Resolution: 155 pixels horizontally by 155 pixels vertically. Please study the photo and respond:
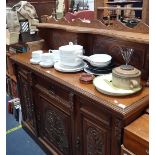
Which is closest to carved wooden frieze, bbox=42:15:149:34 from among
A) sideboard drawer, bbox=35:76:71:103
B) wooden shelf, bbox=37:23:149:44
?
wooden shelf, bbox=37:23:149:44

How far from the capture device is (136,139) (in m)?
0.89

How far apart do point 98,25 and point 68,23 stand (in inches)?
13.6

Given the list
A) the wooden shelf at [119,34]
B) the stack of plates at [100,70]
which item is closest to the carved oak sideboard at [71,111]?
the stack of plates at [100,70]

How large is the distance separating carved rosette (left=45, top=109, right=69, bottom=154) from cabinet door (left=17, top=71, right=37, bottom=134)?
0.23 meters

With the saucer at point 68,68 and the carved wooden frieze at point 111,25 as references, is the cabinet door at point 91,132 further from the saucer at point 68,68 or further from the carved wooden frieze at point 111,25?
the carved wooden frieze at point 111,25

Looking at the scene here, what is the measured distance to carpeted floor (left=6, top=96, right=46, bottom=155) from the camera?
1.94m

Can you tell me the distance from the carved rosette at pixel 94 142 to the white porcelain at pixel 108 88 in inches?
10.2

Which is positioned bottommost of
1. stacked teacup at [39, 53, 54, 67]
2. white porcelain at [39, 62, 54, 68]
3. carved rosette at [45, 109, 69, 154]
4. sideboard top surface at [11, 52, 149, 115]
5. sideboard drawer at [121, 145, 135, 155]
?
carved rosette at [45, 109, 69, 154]

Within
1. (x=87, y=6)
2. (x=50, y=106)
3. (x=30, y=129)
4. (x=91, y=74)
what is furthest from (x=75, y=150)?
(x=87, y=6)

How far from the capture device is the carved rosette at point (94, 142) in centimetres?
115

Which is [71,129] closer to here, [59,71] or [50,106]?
[50,106]

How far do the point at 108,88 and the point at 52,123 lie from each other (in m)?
0.74

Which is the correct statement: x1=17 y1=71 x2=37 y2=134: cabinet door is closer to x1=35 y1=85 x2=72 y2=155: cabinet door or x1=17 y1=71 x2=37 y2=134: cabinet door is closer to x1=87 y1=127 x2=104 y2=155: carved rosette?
x1=35 y1=85 x2=72 y2=155: cabinet door
